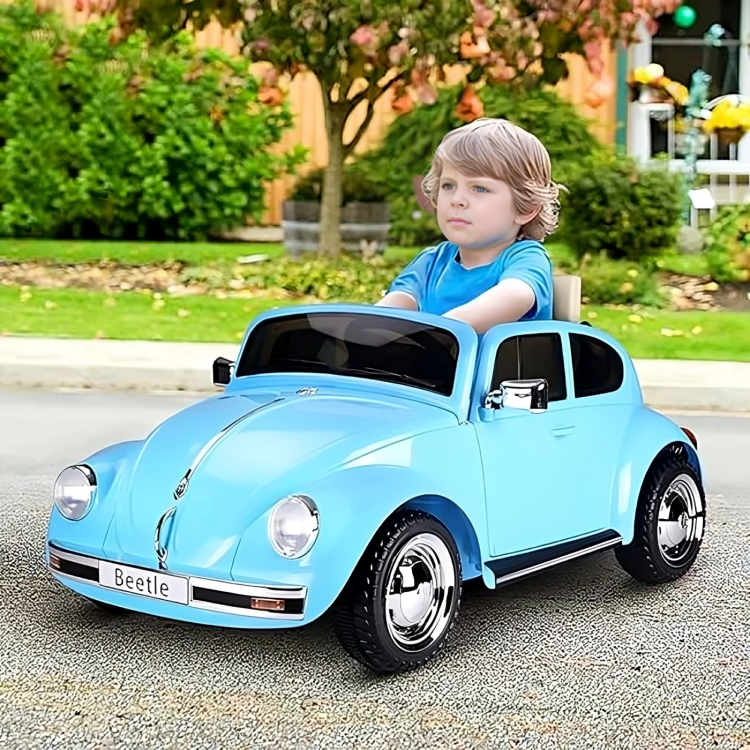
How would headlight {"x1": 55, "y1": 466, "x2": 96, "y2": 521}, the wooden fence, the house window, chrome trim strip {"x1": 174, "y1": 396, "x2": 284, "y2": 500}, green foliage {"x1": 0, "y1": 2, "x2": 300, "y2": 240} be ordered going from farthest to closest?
1. the house window
2. the wooden fence
3. green foliage {"x1": 0, "y1": 2, "x2": 300, "y2": 240}
4. headlight {"x1": 55, "y1": 466, "x2": 96, "y2": 521}
5. chrome trim strip {"x1": 174, "y1": 396, "x2": 284, "y2": 500}

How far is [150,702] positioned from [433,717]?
79cm

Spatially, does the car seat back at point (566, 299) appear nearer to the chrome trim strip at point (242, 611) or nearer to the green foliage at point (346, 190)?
the chrome trim strip at point (242, 611)

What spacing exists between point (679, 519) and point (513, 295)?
1.06m

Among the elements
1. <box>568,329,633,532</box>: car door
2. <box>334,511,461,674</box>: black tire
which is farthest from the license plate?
<box>568,329,633,532</box>: car door

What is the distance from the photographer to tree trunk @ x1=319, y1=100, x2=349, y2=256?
14.8 m

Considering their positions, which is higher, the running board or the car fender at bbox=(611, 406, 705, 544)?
the car fender at bbox=(611, 406, 705, 544)

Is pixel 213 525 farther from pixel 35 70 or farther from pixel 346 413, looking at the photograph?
pixel 35 70

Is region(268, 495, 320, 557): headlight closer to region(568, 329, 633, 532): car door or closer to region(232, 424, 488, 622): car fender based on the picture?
region(232, 424, 488, 622): car fender

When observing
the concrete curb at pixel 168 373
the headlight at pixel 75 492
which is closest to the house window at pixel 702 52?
the concrete curb at pixel 168 373

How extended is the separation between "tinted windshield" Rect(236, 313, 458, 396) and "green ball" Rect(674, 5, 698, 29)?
1577cm

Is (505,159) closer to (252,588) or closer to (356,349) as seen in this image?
(356,349)

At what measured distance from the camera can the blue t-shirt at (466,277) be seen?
5.32 m

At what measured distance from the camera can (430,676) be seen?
443 centimetres

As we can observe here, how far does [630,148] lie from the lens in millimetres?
19750
